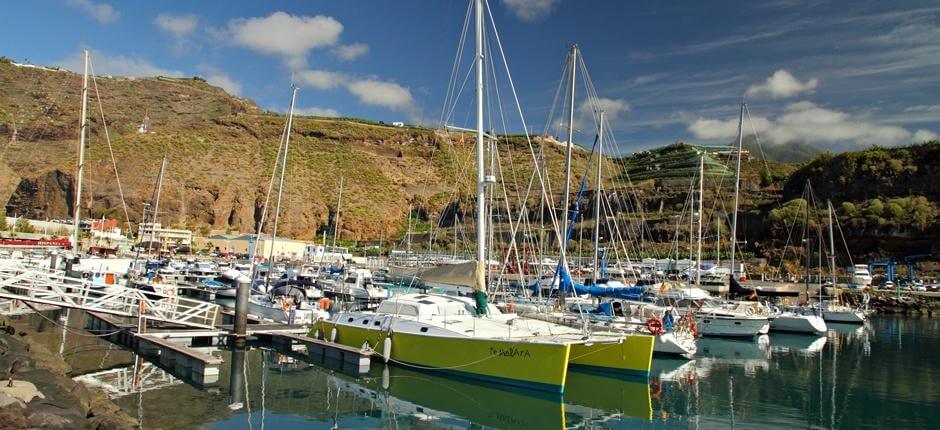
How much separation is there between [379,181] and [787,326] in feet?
341

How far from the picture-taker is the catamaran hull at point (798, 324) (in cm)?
3728

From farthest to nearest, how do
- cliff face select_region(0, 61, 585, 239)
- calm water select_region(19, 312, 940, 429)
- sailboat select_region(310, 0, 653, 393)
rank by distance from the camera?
cliff face select_region(0, 61, 585, 239), sailboat select_region(310, 0, 653, 393), calm water select_region(19, 312, 940, 429)

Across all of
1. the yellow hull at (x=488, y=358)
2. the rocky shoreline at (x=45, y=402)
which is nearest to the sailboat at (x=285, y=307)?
the yellow hull at (x=488, y=358)

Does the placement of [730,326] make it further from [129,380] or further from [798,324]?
[129,380]

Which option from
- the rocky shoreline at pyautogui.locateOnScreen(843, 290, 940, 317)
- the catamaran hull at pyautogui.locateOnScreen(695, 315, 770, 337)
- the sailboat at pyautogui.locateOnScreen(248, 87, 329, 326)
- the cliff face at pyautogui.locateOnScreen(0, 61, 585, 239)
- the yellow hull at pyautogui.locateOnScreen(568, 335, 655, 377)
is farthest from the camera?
the cliff face at pyautogui.locateOnScreen(0, 61, 585, 239)

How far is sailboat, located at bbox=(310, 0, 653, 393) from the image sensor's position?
18234 mm

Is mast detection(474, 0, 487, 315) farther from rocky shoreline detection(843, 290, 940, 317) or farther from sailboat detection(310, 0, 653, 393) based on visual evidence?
rocky shoreline detection(843, 290, 940, 317)

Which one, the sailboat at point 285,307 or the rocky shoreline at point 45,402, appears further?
the sailboat at point 285,307

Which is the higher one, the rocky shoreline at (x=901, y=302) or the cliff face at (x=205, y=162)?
the cliff face at (x=205, y=162)

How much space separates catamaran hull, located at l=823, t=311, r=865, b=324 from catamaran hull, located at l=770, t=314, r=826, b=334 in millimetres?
7689

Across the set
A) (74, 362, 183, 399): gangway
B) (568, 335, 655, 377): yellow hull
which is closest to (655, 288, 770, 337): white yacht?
(568, 335, 655, 377): yellow hull

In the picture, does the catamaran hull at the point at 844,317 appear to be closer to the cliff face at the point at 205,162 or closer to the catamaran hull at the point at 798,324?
the catamaran hull at the point at 798,324

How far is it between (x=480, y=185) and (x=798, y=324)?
2588 centimetres

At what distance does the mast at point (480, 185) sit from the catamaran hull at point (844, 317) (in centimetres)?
3349
